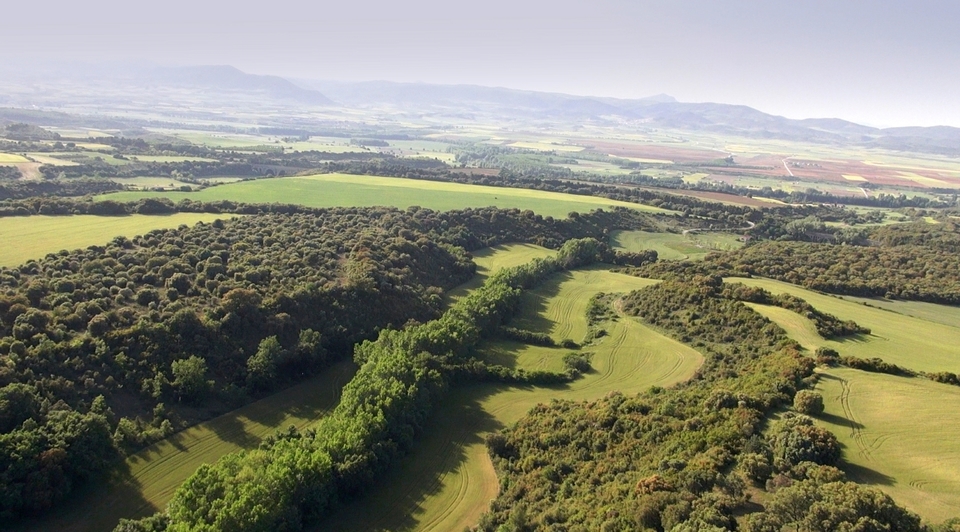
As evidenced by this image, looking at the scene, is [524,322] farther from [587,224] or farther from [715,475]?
[587,224]

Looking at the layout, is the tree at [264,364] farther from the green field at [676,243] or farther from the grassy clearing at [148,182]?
the grassy clearing at [148,182]

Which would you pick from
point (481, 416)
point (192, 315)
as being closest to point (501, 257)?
point (481, 416)

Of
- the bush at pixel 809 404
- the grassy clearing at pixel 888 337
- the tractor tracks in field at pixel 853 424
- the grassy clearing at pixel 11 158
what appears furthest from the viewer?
the grassy clearing at pixel 11 158

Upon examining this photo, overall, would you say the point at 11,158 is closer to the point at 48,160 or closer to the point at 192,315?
the point at 48,160

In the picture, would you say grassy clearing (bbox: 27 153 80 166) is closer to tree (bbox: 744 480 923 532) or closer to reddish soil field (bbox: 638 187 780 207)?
tree (bbox: 744 480 923 532)

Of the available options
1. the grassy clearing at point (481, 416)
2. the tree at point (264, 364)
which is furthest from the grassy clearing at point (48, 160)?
the grassy clearing at point (481, 416)

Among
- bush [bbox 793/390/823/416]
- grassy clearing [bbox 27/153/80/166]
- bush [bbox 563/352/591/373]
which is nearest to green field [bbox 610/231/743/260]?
bush [bbox 563/352/591/373]

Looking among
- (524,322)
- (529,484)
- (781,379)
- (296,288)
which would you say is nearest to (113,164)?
(296,288)
